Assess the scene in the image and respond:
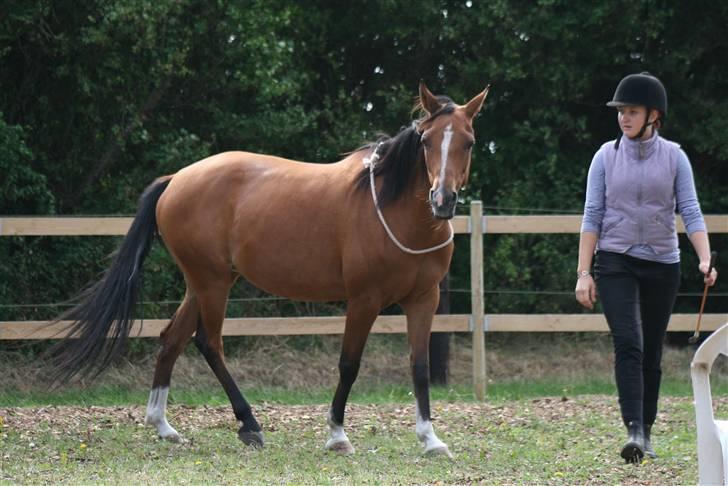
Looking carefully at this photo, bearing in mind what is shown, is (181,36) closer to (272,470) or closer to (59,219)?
(59,219)

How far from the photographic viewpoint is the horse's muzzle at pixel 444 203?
5551mm

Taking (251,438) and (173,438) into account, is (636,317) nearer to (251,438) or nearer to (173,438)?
(251,438)

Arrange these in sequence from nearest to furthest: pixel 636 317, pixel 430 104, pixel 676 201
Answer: pixel 636 317 < pixel 676 201 < pixel 430 104

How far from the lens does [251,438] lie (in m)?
6.40

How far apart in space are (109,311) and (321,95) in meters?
6.08

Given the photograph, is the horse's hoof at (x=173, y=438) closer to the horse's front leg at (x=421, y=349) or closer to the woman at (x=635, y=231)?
the horse's front leg at (x=421, y=349)

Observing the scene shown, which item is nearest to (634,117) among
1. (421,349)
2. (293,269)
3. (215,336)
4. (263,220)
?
(421,349)

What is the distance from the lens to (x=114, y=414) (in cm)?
771

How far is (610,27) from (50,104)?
19.9ft

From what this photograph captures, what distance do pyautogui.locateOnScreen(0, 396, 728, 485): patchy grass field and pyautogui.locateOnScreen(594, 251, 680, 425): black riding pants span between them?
373 millimetres

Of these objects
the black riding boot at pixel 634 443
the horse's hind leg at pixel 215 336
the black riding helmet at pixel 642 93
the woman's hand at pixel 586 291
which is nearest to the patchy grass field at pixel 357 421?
the black riding boot at pixel 634 443

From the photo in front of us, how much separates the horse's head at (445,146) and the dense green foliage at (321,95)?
4881mm

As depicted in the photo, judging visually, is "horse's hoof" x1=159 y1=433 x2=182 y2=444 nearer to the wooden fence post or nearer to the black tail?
the black tail

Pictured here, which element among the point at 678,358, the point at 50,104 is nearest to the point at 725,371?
the point at 678,358
